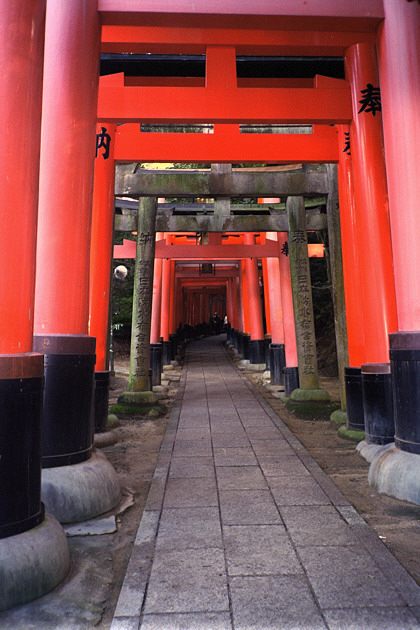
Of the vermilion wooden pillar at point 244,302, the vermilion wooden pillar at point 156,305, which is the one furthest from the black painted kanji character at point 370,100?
the vermilion wooden pillar at point 244,302

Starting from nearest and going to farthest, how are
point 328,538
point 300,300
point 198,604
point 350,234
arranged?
point 198,604
point 328,538
point 350,234
point 300,300

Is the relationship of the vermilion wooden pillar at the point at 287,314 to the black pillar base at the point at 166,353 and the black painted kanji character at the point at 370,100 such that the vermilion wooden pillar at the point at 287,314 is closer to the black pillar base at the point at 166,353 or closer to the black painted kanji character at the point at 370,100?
the black painted kanji character at the point at 370,100

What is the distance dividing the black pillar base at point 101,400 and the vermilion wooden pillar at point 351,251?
3.26m

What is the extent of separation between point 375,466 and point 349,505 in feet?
2.32

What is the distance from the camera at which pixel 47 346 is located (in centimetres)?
344

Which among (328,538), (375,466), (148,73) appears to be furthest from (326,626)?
(148,73)

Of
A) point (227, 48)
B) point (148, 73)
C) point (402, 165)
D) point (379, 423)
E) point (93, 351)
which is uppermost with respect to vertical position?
point (148, 73)

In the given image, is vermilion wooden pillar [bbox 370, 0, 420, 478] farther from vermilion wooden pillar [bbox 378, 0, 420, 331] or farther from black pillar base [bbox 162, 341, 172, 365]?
black pillar base [bbox 162, 341, 172, 365]

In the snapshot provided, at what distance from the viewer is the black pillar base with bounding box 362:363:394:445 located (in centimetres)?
485

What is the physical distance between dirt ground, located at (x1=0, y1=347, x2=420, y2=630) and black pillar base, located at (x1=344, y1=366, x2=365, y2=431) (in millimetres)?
280

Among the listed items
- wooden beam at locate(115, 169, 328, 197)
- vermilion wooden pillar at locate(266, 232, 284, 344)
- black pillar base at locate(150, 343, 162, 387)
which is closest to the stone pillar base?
vermilion wooden pillar at locate(266, 232, 284, 344)

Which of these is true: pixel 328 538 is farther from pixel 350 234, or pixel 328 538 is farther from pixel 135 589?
pixel 350 234

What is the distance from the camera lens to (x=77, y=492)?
330 centimetres

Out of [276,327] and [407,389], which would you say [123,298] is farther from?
[407,389]
